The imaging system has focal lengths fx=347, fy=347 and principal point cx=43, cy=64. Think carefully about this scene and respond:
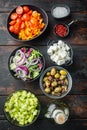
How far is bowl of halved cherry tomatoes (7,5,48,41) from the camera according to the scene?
7.02 feet

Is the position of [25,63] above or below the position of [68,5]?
below

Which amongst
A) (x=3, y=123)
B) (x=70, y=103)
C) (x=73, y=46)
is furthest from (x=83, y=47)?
(x=3, y=123)

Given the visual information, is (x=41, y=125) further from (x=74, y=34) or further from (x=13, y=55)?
(x=74, y=34)

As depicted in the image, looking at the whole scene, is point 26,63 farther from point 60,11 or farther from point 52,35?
point 60,11

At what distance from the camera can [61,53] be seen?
2070 millimetres

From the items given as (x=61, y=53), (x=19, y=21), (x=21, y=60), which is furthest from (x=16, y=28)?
(x=61, y=53)

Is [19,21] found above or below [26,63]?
above

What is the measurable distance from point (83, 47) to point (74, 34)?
10cm

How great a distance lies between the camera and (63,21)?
2215 mm

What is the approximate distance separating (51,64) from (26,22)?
31cm

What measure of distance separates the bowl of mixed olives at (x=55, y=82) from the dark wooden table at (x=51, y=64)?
0.18 feet

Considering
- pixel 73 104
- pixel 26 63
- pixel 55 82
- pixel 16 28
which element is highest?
pixel 16 28

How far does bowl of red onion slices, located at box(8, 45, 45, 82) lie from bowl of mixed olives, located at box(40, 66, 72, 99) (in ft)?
0.17

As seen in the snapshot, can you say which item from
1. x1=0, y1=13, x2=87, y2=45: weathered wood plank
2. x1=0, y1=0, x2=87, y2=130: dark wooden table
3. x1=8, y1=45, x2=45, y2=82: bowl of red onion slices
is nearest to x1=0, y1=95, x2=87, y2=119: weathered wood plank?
x1=0, y1=0, x2=87, y2=130: dark wooden table
